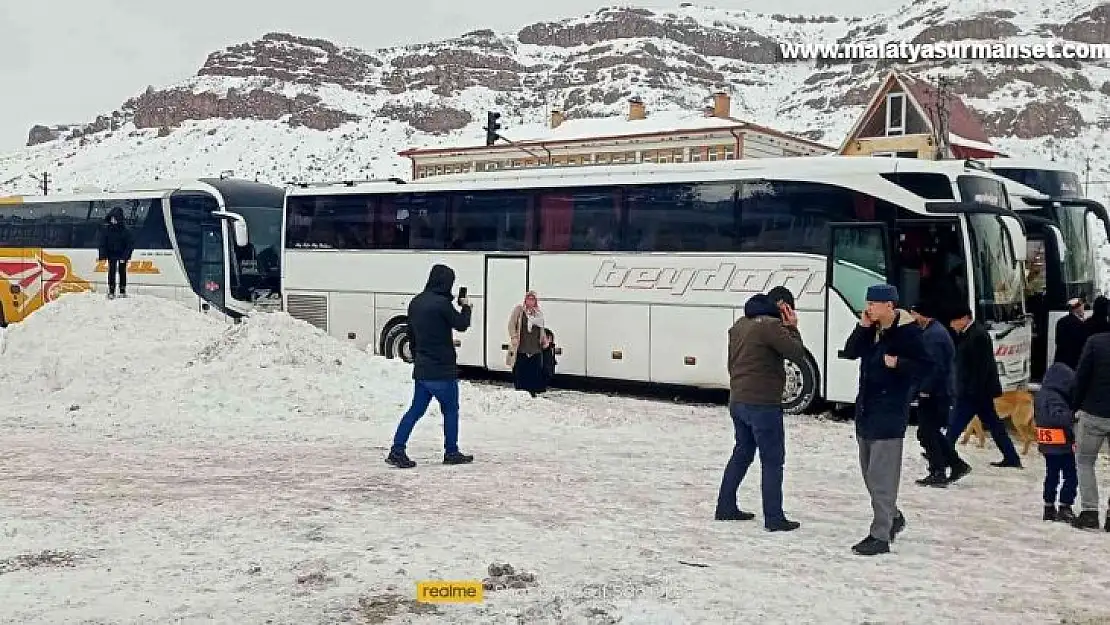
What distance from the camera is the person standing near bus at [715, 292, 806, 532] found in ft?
23.0

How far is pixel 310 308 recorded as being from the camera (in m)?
18.5

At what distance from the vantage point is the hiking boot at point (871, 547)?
6.51m

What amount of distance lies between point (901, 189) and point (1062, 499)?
19.6 ft

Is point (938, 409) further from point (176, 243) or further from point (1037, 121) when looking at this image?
point (1037, 121)

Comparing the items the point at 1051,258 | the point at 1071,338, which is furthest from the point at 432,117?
the point at 1071,338

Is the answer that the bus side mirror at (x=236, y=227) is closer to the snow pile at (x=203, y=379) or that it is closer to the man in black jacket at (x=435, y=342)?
the snow pile at (x=203, y=379)

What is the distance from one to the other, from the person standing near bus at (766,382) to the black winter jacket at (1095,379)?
2.06m

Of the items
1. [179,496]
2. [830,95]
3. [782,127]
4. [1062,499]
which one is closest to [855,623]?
[1062,499]

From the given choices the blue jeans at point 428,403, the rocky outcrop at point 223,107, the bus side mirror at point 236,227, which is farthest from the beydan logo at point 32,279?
the rocky outcrop at point 223,107

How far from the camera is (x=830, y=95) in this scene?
387ft

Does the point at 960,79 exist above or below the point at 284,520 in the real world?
above

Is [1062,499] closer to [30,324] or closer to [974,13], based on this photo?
[30,324]

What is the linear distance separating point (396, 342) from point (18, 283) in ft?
41.6

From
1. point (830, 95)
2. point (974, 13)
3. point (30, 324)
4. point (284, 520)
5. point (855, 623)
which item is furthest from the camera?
point (974, 13)
